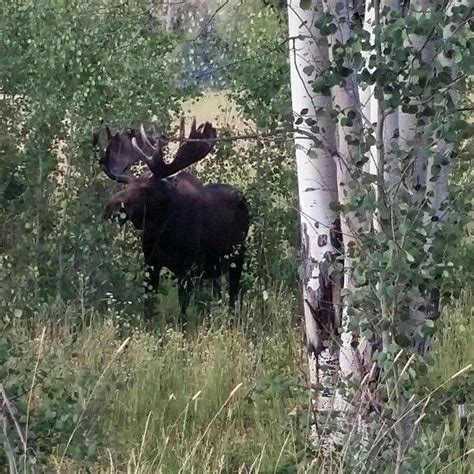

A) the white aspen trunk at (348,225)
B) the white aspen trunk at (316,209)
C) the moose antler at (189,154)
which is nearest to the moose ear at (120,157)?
the moose antler at (189,154)

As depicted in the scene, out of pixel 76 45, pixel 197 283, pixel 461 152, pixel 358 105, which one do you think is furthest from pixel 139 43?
pixel 461 152

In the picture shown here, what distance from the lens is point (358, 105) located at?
3869 millimetres

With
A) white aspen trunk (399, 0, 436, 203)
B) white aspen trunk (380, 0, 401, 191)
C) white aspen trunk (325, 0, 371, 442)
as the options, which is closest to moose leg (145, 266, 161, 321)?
white aspen trunk (325, 0, 371, 442)

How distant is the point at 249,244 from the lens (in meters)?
→ 8.32

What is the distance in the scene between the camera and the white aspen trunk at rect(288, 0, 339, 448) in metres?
4.19

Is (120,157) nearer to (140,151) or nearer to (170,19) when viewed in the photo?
(140,151)

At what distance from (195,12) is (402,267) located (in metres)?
6.57

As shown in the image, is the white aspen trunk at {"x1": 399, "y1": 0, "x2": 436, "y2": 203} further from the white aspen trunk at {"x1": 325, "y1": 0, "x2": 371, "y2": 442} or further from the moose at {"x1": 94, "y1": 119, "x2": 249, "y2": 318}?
the moose at {"x1": 94, "y1": 119, "x2": 249, "y2": 318}

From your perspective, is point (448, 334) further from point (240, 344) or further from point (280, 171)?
point (280, 171)

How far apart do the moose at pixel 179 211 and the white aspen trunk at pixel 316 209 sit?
9.89 feet

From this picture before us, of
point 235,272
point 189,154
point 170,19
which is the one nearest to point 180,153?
point 189,154

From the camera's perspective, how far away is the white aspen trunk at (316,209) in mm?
4191

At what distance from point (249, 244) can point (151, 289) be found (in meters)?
1.11

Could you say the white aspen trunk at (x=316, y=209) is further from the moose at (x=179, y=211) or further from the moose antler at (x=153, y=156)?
the moose antler at (x=153, y=156)
